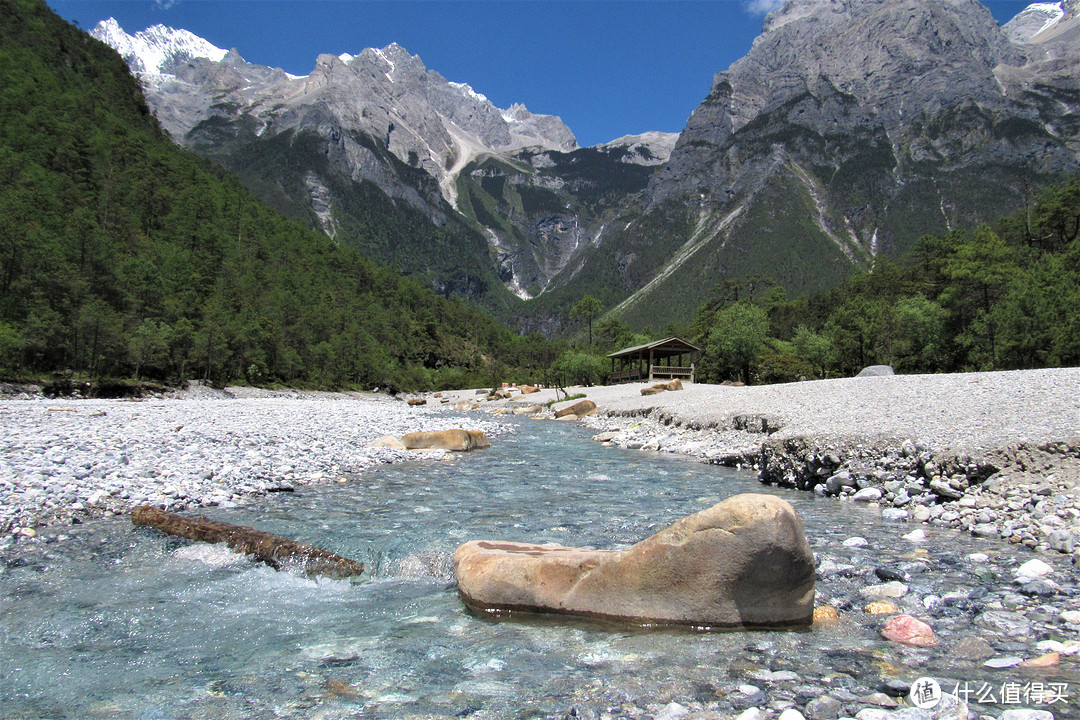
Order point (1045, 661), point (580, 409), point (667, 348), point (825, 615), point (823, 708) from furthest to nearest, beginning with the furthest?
point (667, 348), point (580, 409), point (825, 615), point (1045, 661), point (823, 708)

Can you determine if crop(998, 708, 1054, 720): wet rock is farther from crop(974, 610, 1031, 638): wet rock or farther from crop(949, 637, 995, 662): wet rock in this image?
crop(974, 610, 1031, 638): wet rock

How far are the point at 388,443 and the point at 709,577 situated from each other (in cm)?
1362

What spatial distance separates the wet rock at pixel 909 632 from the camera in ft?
12.5

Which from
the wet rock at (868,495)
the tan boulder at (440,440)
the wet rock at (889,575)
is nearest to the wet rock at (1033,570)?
the wet rock at (889,575)

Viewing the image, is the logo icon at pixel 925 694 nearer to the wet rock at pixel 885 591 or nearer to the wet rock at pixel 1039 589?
the wet rock at pixel 885 591

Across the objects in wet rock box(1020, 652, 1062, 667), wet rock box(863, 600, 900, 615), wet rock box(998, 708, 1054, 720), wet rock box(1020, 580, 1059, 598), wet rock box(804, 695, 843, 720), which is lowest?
wet rock box(863, 600, 900, 615)

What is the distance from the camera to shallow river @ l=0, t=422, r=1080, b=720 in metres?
3.22

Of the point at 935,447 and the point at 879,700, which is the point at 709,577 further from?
the point at 935,447

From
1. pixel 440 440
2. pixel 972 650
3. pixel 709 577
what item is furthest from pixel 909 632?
pixel 440 440

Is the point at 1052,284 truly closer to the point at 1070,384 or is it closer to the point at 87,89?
the point at 1070,384

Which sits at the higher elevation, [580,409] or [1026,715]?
[1026,715]

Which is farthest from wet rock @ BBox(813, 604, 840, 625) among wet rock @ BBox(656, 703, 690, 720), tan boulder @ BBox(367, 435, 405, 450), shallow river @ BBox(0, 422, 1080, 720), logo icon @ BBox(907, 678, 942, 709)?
tan boulder @ BBox(367, 435, 405, 450)

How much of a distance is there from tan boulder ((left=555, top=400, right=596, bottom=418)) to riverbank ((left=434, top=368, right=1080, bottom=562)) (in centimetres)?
1611

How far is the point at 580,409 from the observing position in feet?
117
